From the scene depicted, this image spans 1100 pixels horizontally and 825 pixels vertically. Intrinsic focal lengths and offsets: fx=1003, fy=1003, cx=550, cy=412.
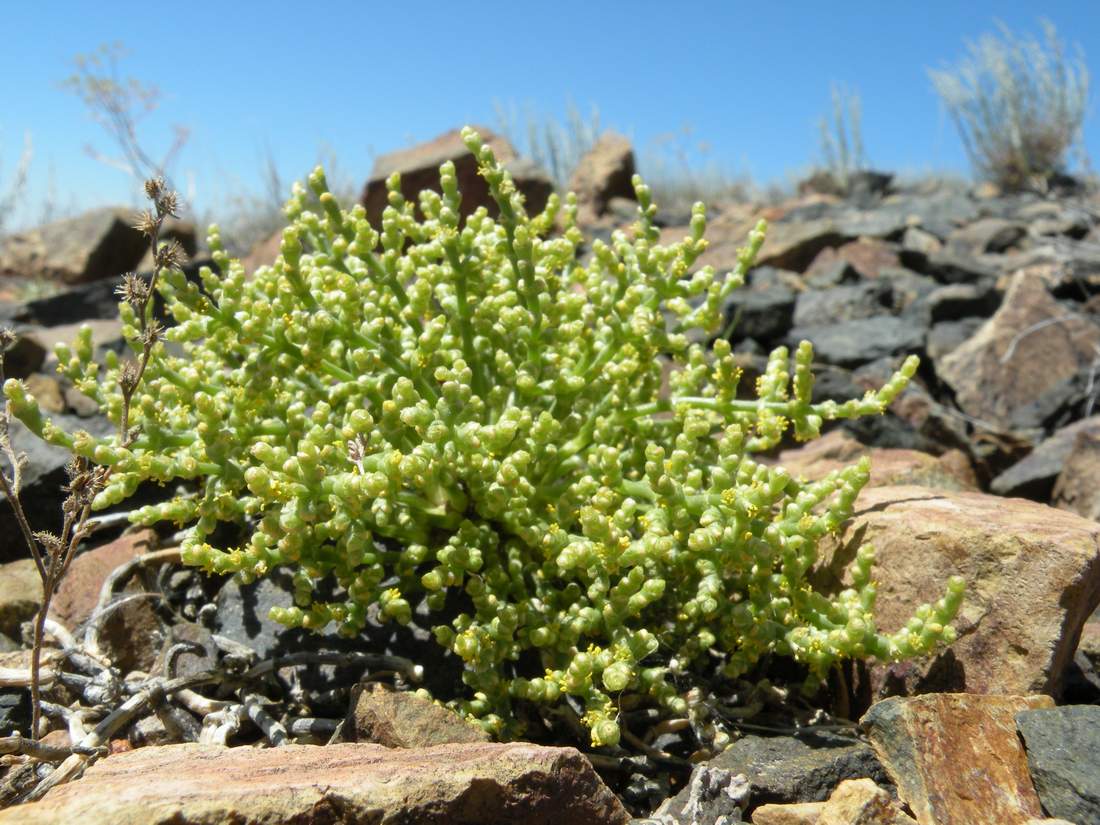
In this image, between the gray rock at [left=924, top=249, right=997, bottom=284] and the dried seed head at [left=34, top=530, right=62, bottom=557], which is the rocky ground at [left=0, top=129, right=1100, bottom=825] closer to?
the dried seed head at [left=34, top=530, right=62, bottom=557]

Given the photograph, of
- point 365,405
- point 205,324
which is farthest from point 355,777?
point 205,324

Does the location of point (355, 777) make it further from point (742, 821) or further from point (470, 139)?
point (470, 139)

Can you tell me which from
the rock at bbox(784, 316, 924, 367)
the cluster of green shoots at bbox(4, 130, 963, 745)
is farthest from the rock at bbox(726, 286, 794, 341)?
the cluster of green shoots at bbox(4, 130, 963, 745)

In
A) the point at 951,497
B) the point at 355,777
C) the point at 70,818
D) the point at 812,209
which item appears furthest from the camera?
the point at 812,209

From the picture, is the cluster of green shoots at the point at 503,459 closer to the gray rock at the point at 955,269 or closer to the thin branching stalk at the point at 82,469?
the thin branching stalk at the point at 82,469

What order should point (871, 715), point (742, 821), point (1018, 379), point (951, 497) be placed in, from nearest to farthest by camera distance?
point (742, 821)
point (871, 715)
point (951, 497)
point (1018, 379)

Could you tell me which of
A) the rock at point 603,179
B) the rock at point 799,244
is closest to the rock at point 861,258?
the rock at point 799,244

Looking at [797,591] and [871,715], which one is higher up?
[797,591]
